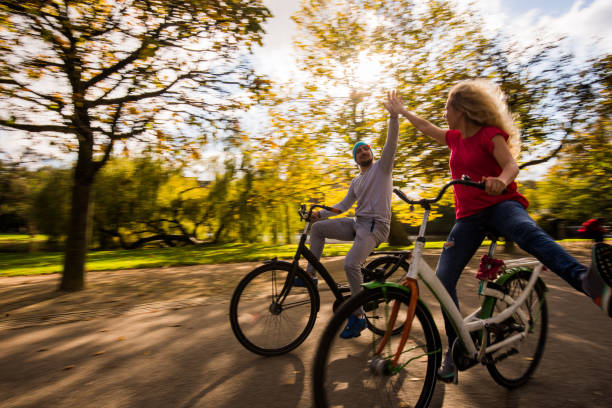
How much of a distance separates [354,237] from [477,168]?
1.61 metres

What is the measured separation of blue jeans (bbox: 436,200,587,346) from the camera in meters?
2.00

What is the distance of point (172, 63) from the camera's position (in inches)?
257

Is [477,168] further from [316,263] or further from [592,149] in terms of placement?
[592,149]

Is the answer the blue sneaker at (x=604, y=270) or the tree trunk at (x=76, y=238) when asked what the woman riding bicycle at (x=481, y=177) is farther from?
the tree trunk at (x=76, y=238)

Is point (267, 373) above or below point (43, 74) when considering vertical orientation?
below

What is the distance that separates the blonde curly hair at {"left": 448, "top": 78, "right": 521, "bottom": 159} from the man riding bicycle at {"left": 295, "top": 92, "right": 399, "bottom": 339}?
0.94 metres

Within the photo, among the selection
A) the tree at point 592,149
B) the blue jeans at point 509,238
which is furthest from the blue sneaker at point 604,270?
the tree at point 592,149

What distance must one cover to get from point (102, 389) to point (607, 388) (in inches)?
147

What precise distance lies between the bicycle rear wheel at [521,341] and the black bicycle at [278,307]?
0.94 metres

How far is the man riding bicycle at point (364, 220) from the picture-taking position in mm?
3533

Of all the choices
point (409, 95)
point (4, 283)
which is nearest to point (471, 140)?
point (409, 95)

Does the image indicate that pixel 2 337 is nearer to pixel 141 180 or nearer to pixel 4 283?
pixel 4 283

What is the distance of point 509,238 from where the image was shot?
235cm

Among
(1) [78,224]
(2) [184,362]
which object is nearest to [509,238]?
(2) [184,362]
